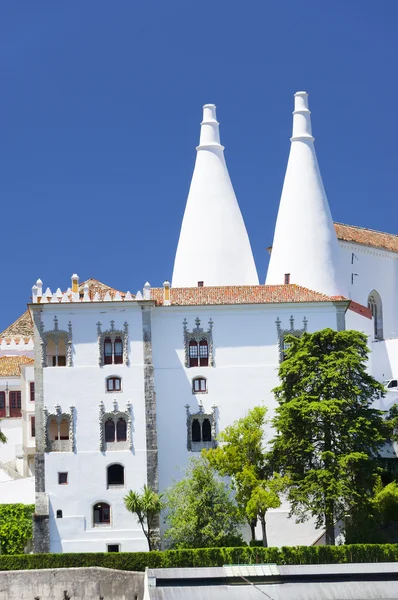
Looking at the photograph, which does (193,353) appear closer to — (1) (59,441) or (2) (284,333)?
(2) (284,333)

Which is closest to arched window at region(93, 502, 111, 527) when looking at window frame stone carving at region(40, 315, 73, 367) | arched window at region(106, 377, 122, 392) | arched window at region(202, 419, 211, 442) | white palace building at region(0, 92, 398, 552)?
white palace building at region(0, 92, 398, 552)

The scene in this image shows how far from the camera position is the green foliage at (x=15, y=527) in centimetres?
7050

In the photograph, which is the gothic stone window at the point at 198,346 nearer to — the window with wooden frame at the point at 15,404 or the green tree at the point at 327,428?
the green tree at the point at 327,428

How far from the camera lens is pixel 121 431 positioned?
235ft

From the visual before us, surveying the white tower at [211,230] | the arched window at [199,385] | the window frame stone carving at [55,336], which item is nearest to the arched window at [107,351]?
the window frame stone carving at [55,336]

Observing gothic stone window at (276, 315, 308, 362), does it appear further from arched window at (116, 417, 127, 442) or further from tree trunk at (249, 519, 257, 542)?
tree trunk at (249, 519, 257, 542)

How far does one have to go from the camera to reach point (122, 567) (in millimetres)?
65812

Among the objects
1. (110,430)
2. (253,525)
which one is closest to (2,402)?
(110,430)

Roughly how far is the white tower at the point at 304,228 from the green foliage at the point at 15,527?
2165 centimetres

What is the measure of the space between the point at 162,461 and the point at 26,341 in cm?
2210

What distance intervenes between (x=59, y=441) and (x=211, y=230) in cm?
1962

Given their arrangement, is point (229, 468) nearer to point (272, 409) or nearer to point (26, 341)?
point (272, 409)

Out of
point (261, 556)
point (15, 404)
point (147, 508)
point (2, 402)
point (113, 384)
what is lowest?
point (261, 556)

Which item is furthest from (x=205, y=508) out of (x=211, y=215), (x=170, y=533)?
(x=211, y=215)
